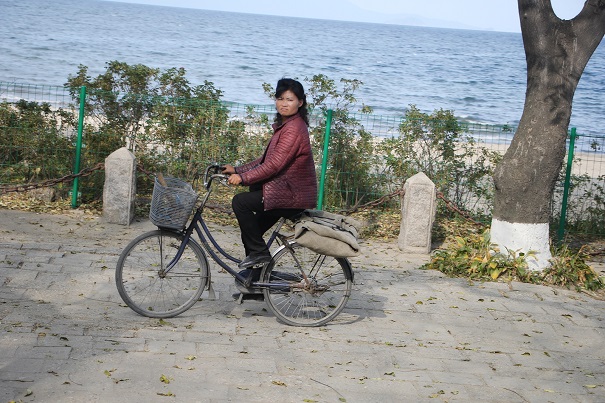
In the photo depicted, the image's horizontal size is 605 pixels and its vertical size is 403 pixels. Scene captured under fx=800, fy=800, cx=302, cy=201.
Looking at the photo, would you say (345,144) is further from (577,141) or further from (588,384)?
(588,384)

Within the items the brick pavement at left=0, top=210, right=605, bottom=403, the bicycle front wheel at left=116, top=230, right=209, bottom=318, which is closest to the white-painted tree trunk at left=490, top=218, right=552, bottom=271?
the brick pavement at left=0, top=210, right=605, bottom=403

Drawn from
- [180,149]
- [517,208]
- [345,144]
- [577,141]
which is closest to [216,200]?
[180,149]

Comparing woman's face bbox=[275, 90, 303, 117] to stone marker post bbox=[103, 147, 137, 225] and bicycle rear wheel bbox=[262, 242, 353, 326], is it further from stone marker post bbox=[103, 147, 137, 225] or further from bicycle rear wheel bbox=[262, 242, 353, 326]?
stone marker post bbox=[103, 147, 137, 225]

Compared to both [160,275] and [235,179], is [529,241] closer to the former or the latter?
[235,179]

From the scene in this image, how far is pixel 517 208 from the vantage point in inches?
359

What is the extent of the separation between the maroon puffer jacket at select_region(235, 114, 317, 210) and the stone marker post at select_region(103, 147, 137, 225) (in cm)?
395

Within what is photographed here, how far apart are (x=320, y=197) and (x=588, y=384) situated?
5718 mm

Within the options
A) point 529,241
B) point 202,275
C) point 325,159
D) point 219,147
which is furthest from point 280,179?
point 219,147

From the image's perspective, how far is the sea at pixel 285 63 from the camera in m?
39.2

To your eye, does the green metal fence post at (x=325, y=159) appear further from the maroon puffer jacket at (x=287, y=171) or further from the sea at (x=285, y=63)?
the sea at (x=285, y=63)

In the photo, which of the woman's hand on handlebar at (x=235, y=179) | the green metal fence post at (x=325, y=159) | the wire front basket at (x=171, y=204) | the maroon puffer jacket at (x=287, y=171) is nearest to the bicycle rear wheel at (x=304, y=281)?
the maroon puffer jacket at (x=287, y=171)

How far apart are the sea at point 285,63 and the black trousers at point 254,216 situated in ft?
74.6

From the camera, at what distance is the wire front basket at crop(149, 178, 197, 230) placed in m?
6.25

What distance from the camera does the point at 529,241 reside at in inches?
359
